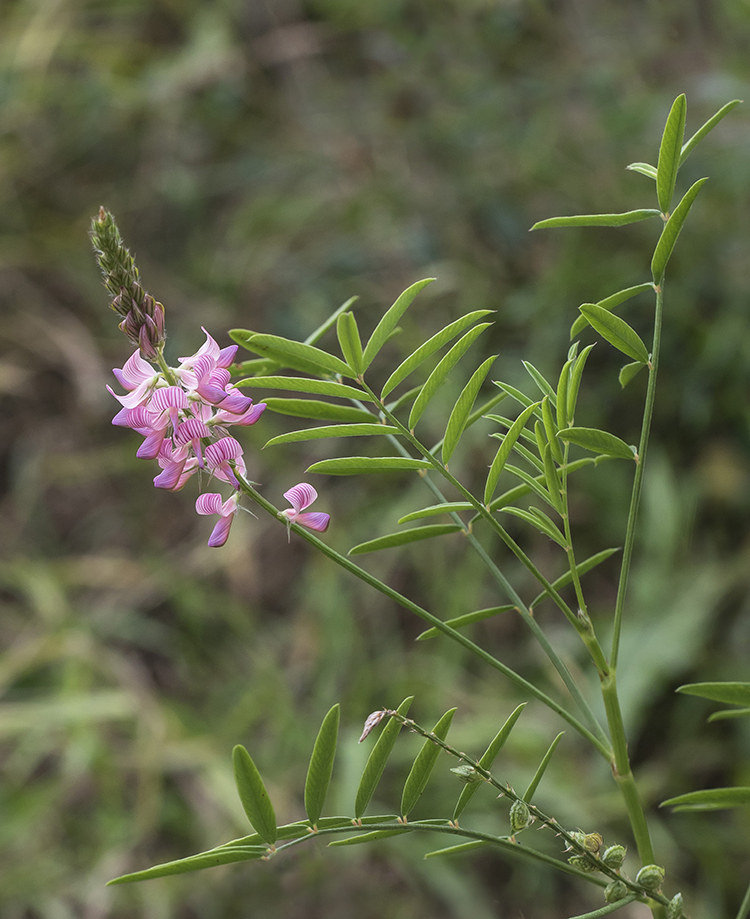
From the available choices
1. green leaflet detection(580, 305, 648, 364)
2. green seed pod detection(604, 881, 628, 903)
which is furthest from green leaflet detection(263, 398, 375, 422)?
green seed pod detection(604, 881, 628, 903)

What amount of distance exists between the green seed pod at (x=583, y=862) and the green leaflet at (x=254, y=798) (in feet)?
0.37

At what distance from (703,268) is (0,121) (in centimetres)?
158

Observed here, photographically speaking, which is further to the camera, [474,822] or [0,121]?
[0,121]

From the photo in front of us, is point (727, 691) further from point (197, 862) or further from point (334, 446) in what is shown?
point (334, 446)

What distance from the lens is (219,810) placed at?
135cm

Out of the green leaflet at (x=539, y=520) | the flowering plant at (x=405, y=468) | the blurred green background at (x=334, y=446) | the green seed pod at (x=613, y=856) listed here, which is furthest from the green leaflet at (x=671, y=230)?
the blurred green background at (x=334, y=446)

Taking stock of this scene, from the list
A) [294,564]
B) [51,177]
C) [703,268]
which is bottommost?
[294,564]

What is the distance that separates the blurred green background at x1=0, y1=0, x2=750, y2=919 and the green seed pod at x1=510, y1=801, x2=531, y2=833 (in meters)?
0.97

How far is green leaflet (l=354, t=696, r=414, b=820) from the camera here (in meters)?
0.32

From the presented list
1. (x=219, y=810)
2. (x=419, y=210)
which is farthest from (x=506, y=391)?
(x=419, y=210)

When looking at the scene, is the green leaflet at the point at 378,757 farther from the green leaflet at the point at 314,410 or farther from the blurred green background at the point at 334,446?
the blurred green background at the point at 334,446

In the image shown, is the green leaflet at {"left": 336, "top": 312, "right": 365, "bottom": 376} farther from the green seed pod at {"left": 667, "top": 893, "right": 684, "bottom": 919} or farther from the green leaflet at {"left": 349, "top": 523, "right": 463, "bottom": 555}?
the green seed pod at {"left": 667, "top": 893, "right": 684, "bottom": 919}

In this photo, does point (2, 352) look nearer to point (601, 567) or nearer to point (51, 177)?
point (51, 177)

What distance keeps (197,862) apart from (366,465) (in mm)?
159
